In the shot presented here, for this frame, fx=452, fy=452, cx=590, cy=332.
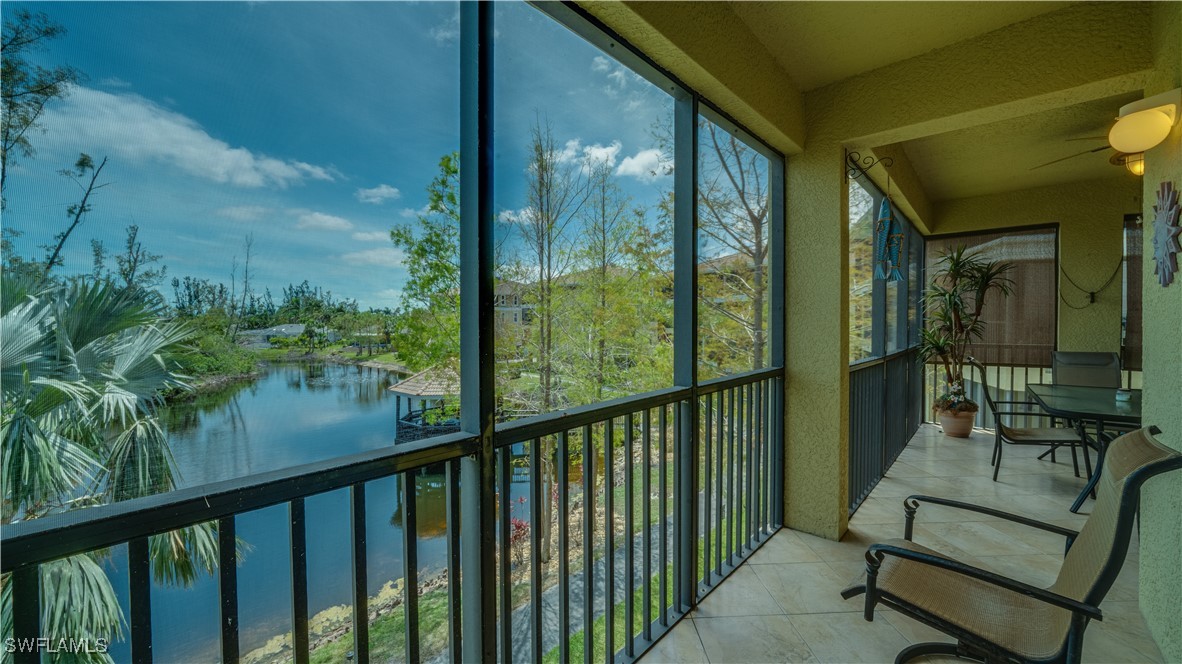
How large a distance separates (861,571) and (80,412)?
119 inches

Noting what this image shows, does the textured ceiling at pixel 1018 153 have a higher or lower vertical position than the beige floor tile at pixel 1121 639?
higher

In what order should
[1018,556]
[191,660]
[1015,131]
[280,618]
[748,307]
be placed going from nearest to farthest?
1. [191,660]
2. [280,618]
3. [1018,556]
4. [1015,131]
5. [748,307]

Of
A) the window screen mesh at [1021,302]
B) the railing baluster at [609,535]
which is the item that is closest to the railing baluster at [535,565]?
the railing baluster at [609,535]

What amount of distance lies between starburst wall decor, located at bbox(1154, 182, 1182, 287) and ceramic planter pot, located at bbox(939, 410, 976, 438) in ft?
13.2

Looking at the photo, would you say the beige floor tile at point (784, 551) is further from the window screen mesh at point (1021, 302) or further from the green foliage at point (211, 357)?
the window screen mesh at point (1021, 302)

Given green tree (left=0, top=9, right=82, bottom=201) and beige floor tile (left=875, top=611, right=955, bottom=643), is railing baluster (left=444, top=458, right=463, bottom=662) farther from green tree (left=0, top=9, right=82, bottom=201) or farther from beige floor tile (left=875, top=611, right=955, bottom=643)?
beige floor tile (left=875, top=611, right=955, bottom=643)

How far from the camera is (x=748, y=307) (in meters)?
4.34

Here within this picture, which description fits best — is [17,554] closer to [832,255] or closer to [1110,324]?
[832,255]

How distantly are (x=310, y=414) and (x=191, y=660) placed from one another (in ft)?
1.56

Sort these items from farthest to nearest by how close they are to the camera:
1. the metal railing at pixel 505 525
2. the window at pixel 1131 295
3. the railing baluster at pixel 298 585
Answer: the window at pixel 1131 295 → the railing baluster at pixel 298 585 → the metal railing at pixel 505 525

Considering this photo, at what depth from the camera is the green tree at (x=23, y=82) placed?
0.62 m

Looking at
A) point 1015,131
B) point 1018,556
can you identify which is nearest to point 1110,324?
point 1015,131

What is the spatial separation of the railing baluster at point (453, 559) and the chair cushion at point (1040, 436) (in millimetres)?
4554

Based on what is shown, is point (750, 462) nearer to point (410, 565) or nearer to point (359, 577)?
point (410, 565)
